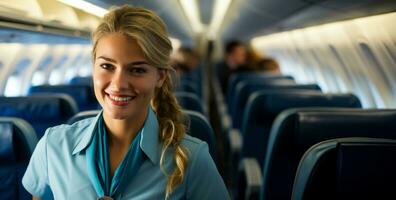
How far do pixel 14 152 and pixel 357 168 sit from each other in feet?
4.29

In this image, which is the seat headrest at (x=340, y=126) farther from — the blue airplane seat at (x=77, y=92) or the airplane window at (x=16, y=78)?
the airplane window at (x=16, y=78)

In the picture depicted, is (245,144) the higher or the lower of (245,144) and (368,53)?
the lower

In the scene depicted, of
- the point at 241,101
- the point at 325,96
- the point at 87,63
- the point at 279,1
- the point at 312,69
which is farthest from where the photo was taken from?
the point at 87,63

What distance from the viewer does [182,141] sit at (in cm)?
162

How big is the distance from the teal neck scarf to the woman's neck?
0.10 feet

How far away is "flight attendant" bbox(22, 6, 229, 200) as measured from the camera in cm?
151

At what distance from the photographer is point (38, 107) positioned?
253cm

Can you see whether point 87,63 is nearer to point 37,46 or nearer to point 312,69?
point 37,46

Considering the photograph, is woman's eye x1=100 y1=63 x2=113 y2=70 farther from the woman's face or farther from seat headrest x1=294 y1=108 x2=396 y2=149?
seat headrest x1=294 y1=108 x2=396 y2=149

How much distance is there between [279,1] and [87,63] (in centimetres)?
442

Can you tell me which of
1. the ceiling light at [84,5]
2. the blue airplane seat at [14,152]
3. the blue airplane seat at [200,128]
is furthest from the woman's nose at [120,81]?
the ceiling light at [84,5]

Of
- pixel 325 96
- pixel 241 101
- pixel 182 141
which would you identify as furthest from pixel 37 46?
pixel 182 141

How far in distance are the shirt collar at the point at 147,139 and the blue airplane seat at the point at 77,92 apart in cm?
194

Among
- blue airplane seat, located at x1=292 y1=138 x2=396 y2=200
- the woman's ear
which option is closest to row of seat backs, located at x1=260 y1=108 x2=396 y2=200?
blue airplane seat, located at x1=292 y1=138 x2=396 y2=200
